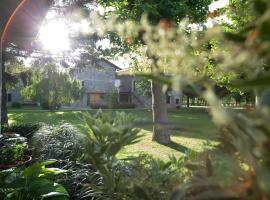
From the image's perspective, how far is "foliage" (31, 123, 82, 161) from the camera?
6.50 meters

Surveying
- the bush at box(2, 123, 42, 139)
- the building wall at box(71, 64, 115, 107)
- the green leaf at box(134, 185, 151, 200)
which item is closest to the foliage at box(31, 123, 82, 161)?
the bush at box(2, 123, 42, 139)

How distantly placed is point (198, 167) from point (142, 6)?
13.1 m

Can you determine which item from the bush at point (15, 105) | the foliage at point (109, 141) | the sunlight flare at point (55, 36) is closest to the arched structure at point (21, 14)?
the foliage at point (109, 141)

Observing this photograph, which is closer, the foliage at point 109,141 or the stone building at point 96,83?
the foliage at point 109,141

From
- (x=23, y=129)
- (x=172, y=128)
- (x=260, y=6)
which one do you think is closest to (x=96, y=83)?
(x=23, y=129)

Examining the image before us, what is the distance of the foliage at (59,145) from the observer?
650 centimetres

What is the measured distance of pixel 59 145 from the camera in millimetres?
6980

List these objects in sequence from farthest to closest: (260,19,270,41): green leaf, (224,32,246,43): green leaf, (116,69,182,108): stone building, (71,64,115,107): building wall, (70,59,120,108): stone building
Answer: (116,69,182,108): stone building → (71,64,115,107): building wall → (70,59,120,108): stone building → (224,32,246,43): green leaf → (260,19,270,41): green leaf

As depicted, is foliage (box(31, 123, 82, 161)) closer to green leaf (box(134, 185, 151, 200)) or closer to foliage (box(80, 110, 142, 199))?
foliage (box(80, 110, 142, 199))

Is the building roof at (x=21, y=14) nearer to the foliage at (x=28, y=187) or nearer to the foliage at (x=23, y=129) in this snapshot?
the foliage at (x=28, y=187)

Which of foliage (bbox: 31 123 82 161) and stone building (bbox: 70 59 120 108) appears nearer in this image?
foliage (bbox: 31 123 82 161)

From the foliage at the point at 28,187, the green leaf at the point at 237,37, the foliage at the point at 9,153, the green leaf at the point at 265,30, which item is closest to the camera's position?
the green leaf at the point at 265,30

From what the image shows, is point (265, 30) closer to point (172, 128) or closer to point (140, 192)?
point (172, 128)

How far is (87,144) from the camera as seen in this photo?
1299 mm
